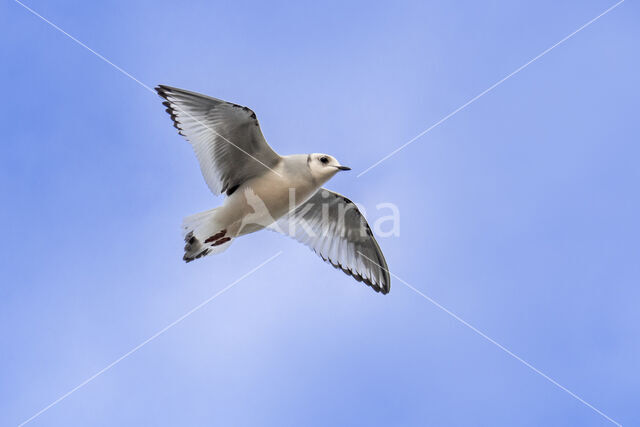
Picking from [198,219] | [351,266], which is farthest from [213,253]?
[351,266]

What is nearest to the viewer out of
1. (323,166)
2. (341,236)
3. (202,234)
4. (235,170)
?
(323,166)

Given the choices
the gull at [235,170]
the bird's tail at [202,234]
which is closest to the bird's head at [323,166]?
the gull at [235,170]

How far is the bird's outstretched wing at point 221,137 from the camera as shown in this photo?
5883mm

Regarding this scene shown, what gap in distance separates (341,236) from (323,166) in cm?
134

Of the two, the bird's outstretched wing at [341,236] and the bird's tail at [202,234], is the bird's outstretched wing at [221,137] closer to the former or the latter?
the bird's tail at [202,234]

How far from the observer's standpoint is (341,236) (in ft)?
23.4

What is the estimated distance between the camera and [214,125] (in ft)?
19.7

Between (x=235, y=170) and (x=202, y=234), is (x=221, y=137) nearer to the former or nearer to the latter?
(x=235, y=170)

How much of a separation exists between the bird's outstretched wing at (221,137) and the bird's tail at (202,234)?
1.06ft

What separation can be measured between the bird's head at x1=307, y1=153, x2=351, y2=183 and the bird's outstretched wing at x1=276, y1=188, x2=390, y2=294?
0.87 meters

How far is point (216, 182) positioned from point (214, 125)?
574mm

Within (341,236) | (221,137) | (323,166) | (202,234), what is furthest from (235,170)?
(341,236)

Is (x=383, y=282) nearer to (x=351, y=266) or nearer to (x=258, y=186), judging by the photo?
(x=351, y=266)

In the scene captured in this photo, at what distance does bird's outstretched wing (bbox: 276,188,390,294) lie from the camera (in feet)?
22.8
